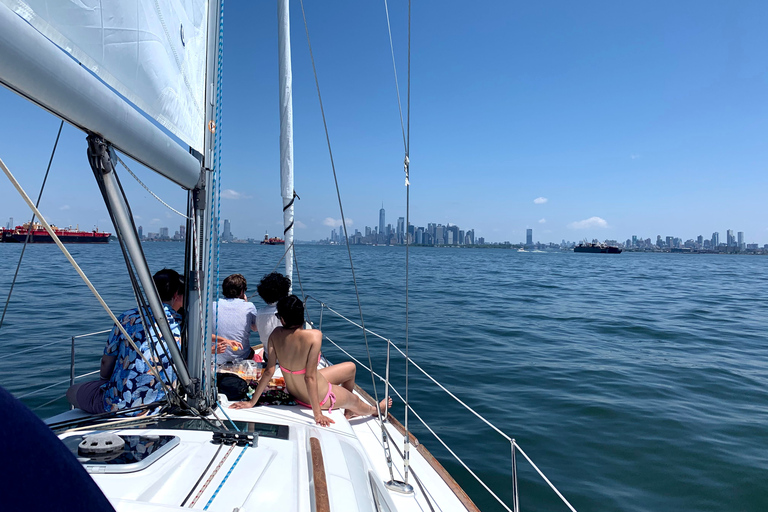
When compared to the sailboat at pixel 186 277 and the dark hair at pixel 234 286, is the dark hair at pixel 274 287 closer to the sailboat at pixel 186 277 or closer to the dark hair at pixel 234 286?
the dark hair at pixel 234 286

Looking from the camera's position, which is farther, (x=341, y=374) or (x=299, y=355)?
(x=341, y=374)

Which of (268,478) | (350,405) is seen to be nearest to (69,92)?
(268,478)

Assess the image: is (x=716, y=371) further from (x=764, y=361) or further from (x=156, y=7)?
→ (x=156, y=7)

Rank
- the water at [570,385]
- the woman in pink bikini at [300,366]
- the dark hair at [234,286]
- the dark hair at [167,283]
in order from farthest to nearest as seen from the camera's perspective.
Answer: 1. the dark hair at [234,286]
2. the water at [570,385]
3. the woman in pink bikini at [300,366]
4. the dark hair at [167,283]

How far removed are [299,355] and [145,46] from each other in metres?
2.05

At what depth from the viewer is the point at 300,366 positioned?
3.13 metres

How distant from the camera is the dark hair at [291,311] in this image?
10.2 ft

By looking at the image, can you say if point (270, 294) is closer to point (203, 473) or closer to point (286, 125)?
point (286, 125)

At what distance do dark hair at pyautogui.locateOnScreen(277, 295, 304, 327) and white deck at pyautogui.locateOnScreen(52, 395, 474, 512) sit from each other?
687 millimetres

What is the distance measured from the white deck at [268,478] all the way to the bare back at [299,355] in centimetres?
43

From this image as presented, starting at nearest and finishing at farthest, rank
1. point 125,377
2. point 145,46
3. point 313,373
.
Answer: point 145,46
point 125,377
point 313,373

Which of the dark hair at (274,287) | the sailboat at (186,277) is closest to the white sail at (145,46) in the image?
the sailboat at (186,277)

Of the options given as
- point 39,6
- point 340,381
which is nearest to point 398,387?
point 340,381

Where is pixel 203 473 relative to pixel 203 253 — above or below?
below
